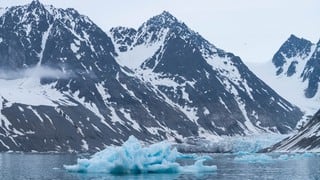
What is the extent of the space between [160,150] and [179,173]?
17.4 ft

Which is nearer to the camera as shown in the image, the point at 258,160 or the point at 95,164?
the point at 95,164

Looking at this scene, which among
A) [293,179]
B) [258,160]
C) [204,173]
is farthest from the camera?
[258,160]

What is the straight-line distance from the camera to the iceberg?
10000 centimetres

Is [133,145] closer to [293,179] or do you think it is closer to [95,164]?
[95,164]

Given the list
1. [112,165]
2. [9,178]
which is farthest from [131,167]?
[9,178]

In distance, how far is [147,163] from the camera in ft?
342

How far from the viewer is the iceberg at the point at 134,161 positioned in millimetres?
100000

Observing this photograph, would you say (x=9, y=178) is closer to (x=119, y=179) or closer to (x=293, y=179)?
(x=119, y=179)

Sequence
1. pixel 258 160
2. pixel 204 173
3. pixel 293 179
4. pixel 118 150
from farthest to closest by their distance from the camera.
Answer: pixel 258 160, pixel 204 173, pixel 118 150, pixel 293 179

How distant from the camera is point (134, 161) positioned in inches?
3969

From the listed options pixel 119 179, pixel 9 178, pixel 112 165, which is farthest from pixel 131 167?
pixel 9 178

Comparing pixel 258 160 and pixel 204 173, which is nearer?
pixel 204 173

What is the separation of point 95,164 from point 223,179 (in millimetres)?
25310

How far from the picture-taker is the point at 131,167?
332 ft
